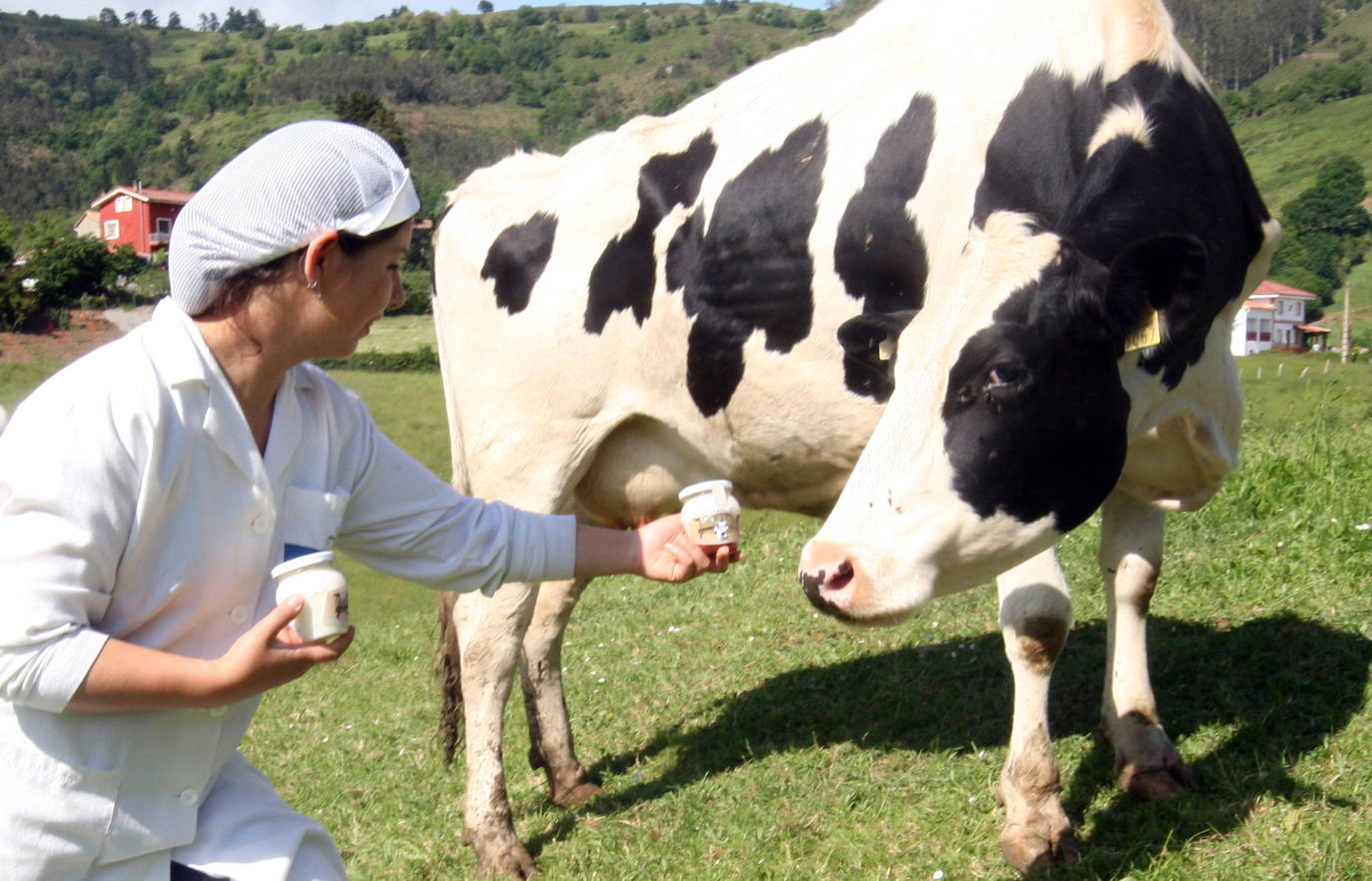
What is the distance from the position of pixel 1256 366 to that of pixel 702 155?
85.7 feet

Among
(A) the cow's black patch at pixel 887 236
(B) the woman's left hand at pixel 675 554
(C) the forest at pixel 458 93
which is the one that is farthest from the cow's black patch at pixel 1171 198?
(C) the forest at pixel 458 93

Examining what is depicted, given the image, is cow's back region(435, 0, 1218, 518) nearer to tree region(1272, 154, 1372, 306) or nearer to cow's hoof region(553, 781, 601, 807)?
cow's hoof region(553, 781, 601, 807)

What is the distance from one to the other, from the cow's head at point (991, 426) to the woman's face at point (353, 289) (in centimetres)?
155

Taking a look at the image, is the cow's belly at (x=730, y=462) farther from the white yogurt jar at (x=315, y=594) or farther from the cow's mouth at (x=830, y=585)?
the white yogurt jar at (x=315, y=594)

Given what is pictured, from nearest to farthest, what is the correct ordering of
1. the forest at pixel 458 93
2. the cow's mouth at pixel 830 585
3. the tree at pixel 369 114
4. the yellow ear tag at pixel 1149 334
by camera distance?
1. the cow's mouth at pixel 830 585
2. the yellow ear tag at pixel 1149 334
3. the tree at pixel 369 114
4. the forest at pixel 458 93

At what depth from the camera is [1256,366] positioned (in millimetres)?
29172

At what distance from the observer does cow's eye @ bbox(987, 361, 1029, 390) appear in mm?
3910

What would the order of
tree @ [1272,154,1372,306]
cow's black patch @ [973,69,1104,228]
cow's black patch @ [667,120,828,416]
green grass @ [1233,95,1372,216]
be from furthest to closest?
green grass @ [1233,95,1372,216]
tree @ [1272,154,1372,306]
cow's black patch @ [667,120,828,416]
cow's black patch @ [973,69,1104,228]

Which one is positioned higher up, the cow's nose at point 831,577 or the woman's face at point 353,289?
the woman's face at point 353,289

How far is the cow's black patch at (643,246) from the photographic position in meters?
5.89

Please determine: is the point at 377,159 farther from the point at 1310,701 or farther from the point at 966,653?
the point at 966,653

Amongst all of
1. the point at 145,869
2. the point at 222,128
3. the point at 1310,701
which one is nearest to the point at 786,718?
the point at 1310,701

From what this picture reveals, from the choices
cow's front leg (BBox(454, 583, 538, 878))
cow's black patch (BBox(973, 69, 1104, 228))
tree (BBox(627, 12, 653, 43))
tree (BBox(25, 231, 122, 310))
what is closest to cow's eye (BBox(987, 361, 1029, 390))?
cow's black patch (BBox(973, 69, 1104, 228))

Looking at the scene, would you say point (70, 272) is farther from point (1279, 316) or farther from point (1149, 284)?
point (1149, 284)
